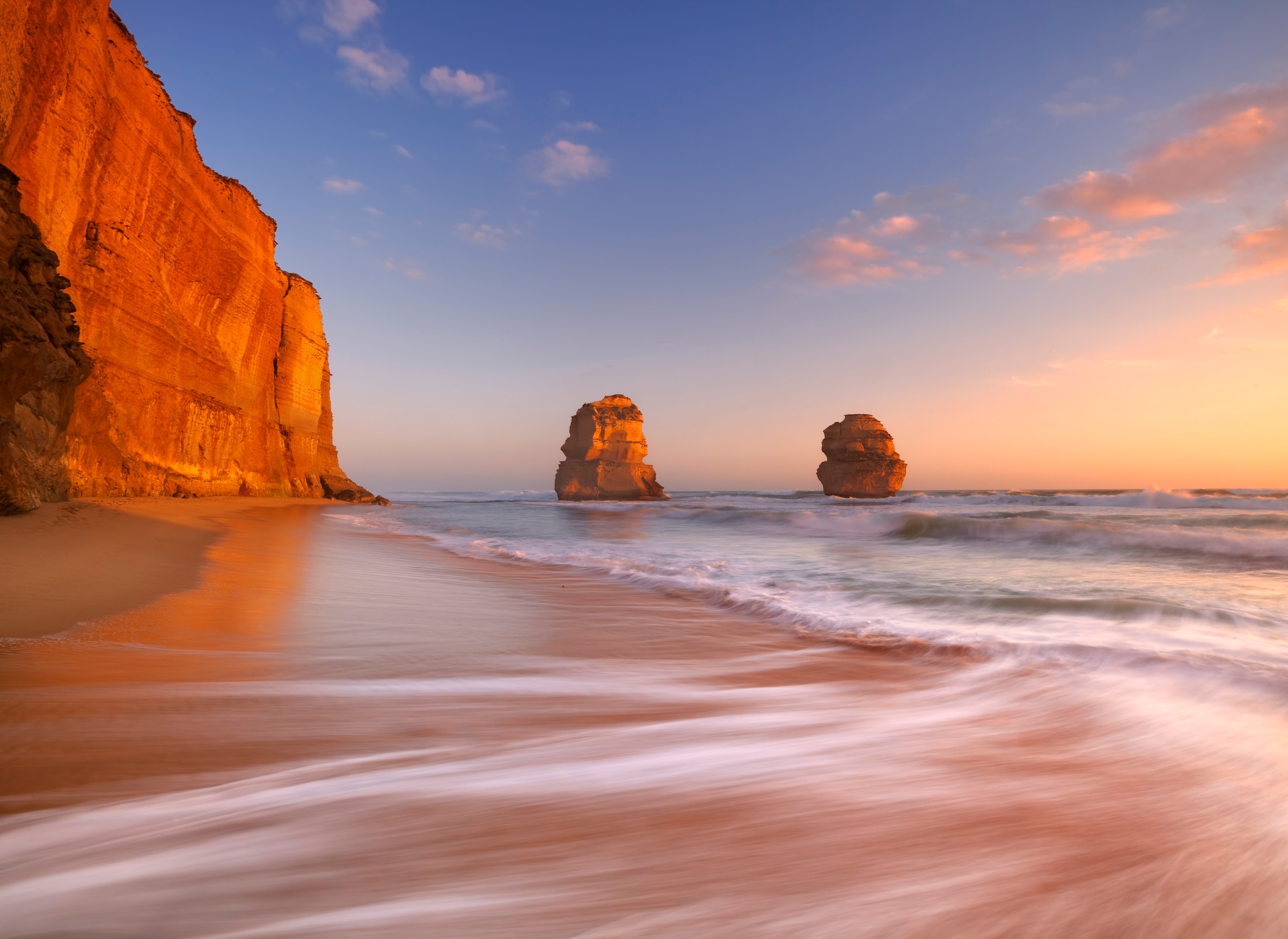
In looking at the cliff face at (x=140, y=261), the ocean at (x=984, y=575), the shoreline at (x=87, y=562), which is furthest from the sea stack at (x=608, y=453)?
the shoreline at (x=87, y=562)

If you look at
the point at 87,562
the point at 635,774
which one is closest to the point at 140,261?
the point at 87,562

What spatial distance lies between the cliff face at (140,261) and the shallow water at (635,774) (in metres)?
10.3

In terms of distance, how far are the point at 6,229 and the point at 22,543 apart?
389cm

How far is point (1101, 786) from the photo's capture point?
5.66 ft

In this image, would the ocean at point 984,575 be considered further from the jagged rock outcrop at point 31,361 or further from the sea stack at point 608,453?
the sea stack at point 608,453

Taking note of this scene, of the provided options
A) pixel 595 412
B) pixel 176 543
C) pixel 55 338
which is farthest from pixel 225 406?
pixel 595 412

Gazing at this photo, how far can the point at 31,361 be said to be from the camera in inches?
241

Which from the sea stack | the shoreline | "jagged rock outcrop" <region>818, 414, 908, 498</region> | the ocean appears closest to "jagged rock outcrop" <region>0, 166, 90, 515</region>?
the shoreline

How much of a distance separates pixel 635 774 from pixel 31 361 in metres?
8.05

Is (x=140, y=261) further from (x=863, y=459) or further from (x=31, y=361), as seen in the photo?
(x=863, y=459)

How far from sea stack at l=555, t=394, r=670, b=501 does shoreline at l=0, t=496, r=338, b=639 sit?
47879 millimetres

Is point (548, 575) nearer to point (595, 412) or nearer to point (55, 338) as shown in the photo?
point (55, 338)

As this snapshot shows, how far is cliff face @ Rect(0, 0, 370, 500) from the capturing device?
958 cm

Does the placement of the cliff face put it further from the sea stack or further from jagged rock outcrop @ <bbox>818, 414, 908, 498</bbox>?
jagged rock outcrop @ <bbox>818, 414, 908, 498</bbox>
